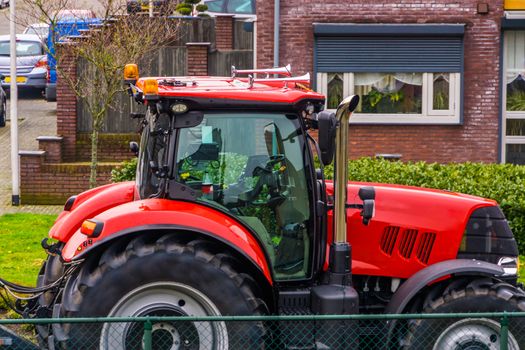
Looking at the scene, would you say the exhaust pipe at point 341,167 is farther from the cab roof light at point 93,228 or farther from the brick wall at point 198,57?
the brick wall at point 198,57

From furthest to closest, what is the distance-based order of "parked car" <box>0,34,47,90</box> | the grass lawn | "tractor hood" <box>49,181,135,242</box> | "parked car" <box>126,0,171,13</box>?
"parked car" <box>0,34,47,90</box>, "parked car" <box>126,0,171,13</box>, the grass lawn, "tractor hood" <box>49,181,135,242</box>

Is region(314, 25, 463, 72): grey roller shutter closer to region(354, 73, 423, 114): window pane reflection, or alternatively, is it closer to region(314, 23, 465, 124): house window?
region(314, 23, 465, 124): house window

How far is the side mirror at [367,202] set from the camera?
8219 mm

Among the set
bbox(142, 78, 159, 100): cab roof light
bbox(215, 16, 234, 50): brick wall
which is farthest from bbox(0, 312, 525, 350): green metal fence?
bbox(215, 16, 234, 50): brick wall

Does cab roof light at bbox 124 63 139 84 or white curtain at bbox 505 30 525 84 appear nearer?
cab roof light at bbox 124 63 139 84

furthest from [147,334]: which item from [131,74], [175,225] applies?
[131,74]

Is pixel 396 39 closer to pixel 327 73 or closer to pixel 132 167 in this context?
pixel 327 73

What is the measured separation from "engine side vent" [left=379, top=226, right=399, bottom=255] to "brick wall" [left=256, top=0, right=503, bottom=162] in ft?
36.1

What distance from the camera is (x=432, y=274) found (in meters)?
8.36

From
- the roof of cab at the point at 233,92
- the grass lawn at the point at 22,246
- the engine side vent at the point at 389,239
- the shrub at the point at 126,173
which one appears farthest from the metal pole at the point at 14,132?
the engine side vent at the point at 389,239

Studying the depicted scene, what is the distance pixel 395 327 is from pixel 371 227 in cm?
94

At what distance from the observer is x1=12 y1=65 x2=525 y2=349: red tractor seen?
7.95 m

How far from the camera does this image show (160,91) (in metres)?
8.27

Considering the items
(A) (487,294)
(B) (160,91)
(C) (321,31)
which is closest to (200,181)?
(B) (160,91)
